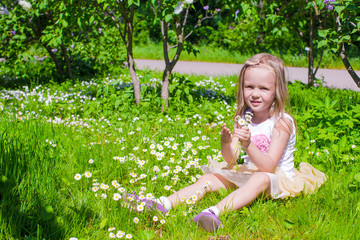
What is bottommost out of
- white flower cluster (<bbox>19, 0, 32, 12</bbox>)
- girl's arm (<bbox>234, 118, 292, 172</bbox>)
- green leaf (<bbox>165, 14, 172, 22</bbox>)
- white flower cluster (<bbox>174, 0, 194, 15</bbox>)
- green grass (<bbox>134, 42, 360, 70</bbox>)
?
girl's arm (<bbox>234, 118, 292, 172</bbox>)

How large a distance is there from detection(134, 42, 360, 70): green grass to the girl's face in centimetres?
654

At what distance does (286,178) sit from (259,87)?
2.14 ft

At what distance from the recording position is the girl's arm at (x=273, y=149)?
2.25m

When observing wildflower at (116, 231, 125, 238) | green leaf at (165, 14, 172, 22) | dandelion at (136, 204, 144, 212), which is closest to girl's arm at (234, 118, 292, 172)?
dandelion at (136, 204, 144, 212)

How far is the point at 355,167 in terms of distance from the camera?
2688 millimetres

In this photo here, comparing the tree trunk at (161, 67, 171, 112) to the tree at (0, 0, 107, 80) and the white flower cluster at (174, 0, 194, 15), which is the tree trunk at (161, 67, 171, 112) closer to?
the white flower cluster at (174, 0, 194, 15)

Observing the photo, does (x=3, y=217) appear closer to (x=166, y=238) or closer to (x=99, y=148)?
(x=166, y=238)

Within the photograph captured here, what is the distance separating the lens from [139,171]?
2664 millimetres

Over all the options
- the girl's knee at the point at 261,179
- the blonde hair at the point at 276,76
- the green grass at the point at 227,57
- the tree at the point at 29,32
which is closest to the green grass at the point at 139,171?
the girl's knee at the point at 261,179

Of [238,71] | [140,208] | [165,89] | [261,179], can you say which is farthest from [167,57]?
[238,71]

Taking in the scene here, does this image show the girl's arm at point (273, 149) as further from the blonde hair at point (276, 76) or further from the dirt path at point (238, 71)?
the dirt path at point (238, 71)

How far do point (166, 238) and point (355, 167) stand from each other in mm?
1610

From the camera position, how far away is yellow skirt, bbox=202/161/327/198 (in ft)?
7.72

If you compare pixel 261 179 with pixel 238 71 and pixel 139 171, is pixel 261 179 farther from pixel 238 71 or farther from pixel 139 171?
pixel 238 71
